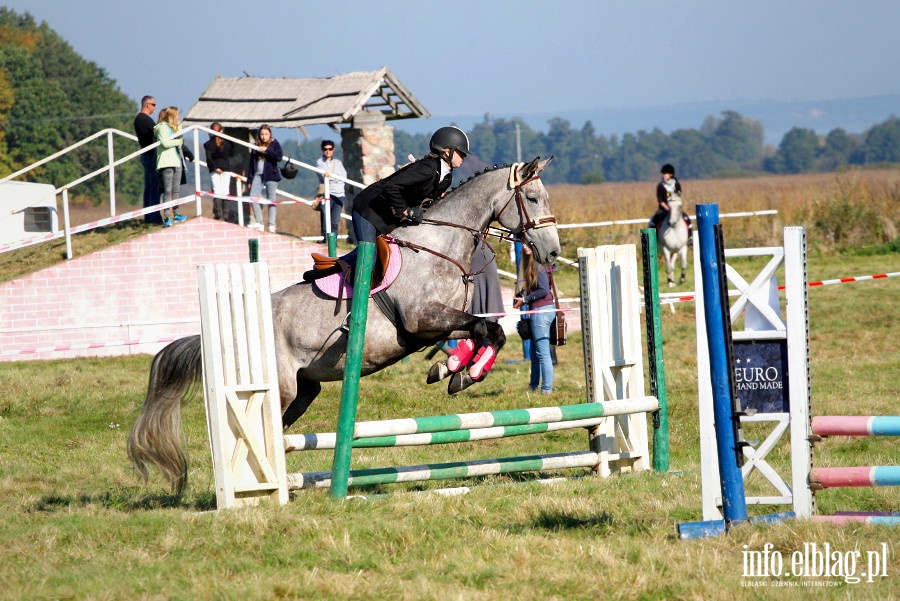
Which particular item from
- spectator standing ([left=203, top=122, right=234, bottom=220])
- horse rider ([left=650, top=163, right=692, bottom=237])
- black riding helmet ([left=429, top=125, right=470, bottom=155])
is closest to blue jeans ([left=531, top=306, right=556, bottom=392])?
black riding helmet ([left=429, top=125, right=470, bottom=155])

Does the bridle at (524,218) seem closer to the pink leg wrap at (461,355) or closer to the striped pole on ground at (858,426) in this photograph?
the pink leg wrap at (461,355)

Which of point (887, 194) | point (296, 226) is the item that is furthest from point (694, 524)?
point (296, 226)

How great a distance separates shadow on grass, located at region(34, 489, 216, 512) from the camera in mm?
6734

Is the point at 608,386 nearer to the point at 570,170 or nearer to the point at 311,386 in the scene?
the point at 311,386

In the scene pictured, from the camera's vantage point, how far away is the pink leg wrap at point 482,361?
7.35 meters

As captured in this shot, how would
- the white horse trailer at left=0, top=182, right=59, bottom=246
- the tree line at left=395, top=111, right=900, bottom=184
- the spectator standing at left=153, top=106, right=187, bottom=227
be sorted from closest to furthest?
the spectator standing at left=153, top=106, right=187, bottom=227
the white horse trailer at left=0, top=182, right=59, bottom=246
the tree line at left=395, top=111, right=900, bottom=184

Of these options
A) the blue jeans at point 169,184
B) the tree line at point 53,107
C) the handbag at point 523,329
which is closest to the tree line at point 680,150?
the tree line at point 53,107

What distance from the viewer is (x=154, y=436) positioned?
6602 mm

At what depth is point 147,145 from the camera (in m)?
16.8

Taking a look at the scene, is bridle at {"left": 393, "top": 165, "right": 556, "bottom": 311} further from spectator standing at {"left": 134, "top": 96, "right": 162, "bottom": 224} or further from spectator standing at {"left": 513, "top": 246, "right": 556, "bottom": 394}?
spectator standing at {"left": 134, "top": 96, "right": 162, "bottom": 224}

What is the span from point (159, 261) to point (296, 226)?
594 inches

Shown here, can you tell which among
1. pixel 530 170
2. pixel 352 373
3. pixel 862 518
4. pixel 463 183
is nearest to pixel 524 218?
pixel 530 170

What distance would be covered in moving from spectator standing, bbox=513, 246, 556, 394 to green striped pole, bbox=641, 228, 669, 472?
12.2 ft

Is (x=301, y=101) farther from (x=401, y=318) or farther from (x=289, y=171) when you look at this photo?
(x=401, y=318)
